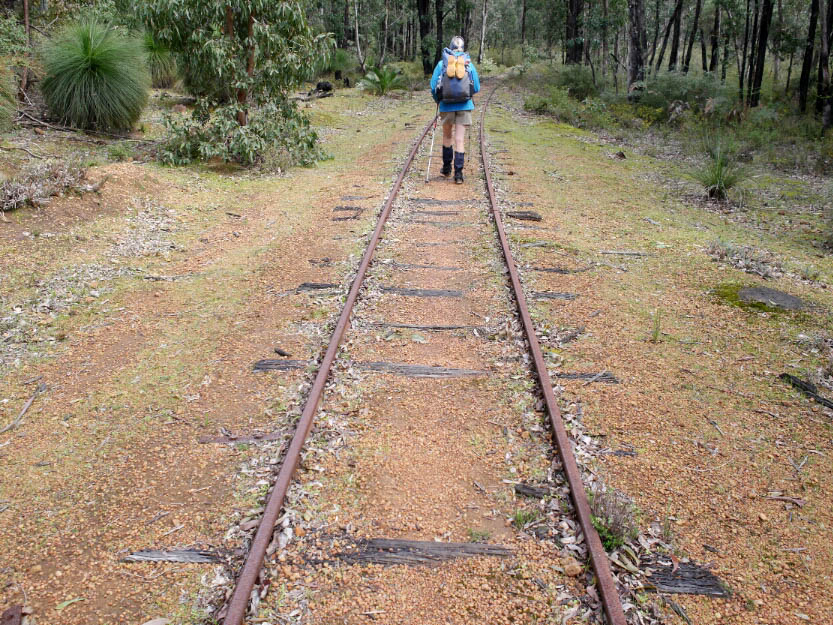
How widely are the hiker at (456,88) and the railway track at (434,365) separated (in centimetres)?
106

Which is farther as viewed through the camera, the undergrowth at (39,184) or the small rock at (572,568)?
the undergrowth at (39,184)

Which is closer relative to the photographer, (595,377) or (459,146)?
(595,377)

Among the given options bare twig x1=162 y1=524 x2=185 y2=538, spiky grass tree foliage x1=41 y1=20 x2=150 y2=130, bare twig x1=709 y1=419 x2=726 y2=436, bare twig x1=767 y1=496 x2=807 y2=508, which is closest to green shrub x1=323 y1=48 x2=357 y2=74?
spiky grass tree foliage x1=41 y1=20 x2=150 y2=130

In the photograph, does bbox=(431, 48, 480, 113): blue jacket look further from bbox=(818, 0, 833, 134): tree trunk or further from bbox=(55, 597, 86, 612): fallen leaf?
bbox=(818, 0, 833, 134): tree trunk

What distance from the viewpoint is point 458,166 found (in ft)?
33.1

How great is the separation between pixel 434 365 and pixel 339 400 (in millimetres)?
875

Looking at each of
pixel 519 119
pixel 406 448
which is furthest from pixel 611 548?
pixel 519 119

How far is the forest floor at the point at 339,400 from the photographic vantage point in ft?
9.99

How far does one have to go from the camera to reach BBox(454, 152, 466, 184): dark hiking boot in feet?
32.8

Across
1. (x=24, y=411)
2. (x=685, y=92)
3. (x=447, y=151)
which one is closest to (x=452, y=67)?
(x=447, y=151)

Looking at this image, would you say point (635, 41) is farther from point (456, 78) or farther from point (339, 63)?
point (339, 63)

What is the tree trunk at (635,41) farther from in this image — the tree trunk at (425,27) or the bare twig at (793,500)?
the bare twig at (793,500)

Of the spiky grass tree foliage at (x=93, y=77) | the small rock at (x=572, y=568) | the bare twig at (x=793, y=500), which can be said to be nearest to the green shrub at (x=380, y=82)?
the spiky grass tree foliage at (x=93, y=77)

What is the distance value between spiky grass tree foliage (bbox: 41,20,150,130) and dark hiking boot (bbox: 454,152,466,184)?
21.6 ft
